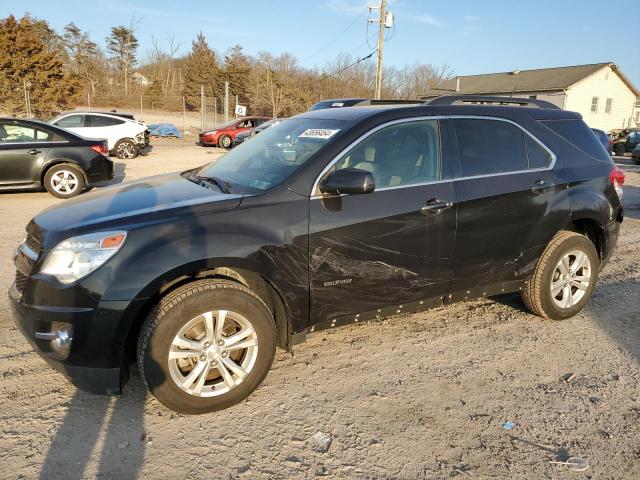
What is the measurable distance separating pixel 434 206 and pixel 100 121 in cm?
1652

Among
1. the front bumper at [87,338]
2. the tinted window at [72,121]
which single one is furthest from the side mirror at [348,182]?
the tinted window at [72,121]

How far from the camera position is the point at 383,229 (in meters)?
3.41

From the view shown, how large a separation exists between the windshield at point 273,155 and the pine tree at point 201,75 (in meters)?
37.5

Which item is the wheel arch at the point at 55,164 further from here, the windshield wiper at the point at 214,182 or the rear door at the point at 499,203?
the rear door at the point at 499,203

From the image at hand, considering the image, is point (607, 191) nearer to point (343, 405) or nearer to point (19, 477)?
point (343, 405)

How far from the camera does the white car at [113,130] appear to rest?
16750mm

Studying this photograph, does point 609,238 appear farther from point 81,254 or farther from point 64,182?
point 64,182

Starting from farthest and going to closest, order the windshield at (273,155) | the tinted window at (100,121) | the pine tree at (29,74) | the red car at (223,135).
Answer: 1. the pine tree at (29,74)
2. the red car at (223,135)
3. the tinted window at (100,121)
4. the windshield at (273,155)

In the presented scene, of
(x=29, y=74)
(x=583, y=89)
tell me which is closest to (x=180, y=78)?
(x=29, y=74)

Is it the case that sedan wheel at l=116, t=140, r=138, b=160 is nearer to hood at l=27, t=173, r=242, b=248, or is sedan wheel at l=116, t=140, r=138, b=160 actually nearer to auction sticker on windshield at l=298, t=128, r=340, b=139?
hood at l=27, t=173, r=242, b=248

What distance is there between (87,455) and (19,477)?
31 centimetres

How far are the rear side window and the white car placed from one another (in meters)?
15.7

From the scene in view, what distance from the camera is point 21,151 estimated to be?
30.3 feet

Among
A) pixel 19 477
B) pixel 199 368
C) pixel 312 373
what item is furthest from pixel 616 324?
pixel 19 477
